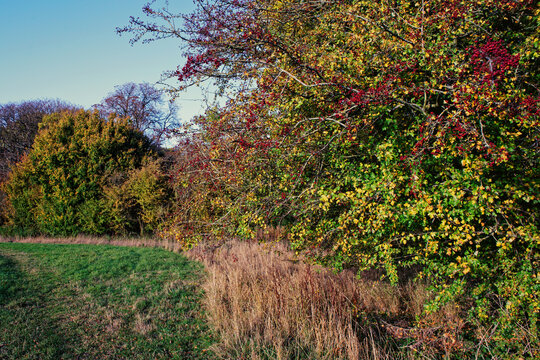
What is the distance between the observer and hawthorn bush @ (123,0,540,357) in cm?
350

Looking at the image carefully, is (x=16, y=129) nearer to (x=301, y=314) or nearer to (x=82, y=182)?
(x=82, y=182)

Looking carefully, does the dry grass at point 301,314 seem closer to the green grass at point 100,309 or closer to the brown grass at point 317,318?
the brown grass at point 317,318

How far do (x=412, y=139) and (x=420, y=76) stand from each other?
0.81 meters

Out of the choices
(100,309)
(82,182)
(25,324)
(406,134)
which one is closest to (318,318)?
(406,134)

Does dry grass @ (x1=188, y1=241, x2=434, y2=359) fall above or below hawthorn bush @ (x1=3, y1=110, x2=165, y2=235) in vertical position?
below

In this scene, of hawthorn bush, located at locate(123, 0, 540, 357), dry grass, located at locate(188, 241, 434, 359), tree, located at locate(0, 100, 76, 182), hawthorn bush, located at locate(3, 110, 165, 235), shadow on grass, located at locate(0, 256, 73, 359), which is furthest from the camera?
tree, located at locate(0, 100, 76, 182)

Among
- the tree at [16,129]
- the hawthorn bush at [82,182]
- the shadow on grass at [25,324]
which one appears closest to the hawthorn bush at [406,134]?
the shadow on grass at [25,324]

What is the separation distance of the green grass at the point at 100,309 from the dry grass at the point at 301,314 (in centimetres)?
46

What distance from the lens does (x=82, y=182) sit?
1562cm

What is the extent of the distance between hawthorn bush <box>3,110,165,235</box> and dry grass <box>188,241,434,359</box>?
961 centimetres

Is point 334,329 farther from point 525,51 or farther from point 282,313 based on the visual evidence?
point 525,51

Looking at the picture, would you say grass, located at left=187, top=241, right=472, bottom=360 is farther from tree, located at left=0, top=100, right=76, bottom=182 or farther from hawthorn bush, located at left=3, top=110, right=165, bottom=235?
tree, located at left=0, top=100, right=76, bottom=182

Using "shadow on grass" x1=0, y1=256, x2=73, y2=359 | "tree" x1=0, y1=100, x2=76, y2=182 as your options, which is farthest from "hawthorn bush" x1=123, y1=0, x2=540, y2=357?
"tree" x1=0, y1=100, x2=76, y2=182

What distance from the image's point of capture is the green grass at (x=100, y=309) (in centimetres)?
442
